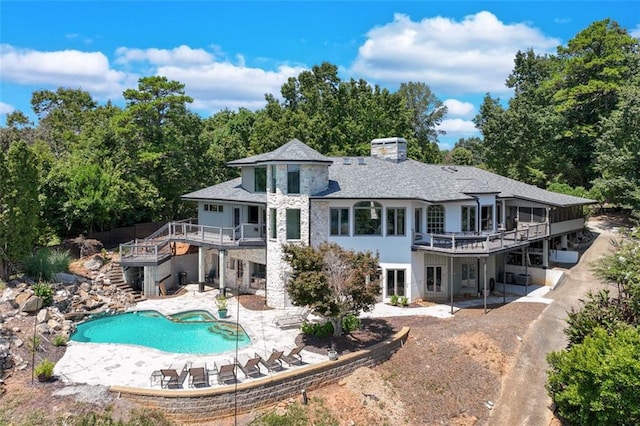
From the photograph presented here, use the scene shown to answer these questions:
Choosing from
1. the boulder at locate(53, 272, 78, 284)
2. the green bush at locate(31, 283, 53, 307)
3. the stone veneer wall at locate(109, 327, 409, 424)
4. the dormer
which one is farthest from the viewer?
the boulder at locate(53, 272, 78, 284)

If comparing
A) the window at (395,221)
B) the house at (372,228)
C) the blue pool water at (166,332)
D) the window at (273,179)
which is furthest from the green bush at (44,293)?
the window at (395,221)

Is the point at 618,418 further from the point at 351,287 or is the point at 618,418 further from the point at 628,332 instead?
the point at 351,287

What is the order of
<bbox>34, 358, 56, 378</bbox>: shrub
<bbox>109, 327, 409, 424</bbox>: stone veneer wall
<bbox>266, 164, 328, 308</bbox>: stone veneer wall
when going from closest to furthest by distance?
1. <bbox>109, 327, 409, 424</bbox>: stone veneer wall
2. <bbox>34, 358, 56, 378</bbox>: shrub
3. <bbox>266, 164, 328, 308</bbox>: stone veneer wall

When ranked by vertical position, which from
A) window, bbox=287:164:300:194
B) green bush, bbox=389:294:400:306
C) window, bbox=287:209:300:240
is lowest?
green bush, bbox=389:294:400:306

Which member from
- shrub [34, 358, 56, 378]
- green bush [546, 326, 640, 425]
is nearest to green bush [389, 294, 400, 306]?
green bush [546, 326, 640, 425]

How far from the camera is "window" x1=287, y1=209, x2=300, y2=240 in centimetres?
2392

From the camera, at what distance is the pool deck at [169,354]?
588 inches

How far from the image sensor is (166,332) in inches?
800

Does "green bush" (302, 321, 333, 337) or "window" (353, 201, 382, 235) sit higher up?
"window" (353, 201, 382, 235)

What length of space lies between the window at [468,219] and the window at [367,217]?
531cm

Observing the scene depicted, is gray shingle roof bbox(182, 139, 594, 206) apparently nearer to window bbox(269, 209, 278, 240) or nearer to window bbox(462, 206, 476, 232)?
window bbox(462, 206, 476, 232)

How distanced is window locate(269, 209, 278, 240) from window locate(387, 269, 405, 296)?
6873 mm

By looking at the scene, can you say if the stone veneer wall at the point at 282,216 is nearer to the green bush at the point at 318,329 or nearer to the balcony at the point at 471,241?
the green bush at the point at 318,329

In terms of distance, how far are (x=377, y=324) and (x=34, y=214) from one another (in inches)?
792
